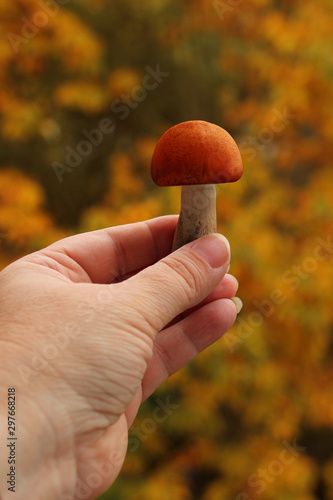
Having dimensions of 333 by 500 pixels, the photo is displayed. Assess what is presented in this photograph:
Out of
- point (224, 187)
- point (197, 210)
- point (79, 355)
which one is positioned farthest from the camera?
point (224, 187)

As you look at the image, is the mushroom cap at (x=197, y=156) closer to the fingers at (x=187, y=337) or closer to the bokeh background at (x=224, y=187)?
the fingers at (x=187, y=337)

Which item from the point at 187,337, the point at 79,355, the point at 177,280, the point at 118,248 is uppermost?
the point at 177,280

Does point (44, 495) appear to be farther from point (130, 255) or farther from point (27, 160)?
point (27, 160)

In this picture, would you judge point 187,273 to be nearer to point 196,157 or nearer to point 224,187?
point 196,157

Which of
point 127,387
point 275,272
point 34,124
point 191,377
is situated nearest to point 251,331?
point 275,272

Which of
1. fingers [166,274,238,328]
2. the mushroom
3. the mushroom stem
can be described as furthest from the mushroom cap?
fingers [166,274,238,328]

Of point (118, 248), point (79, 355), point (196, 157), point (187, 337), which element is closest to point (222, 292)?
point (187, 337)

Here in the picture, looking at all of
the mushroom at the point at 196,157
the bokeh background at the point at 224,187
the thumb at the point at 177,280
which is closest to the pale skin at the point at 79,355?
the thumb at the point at 177,280

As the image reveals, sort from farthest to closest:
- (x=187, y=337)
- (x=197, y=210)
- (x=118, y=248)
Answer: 1. (x=118, y=248)
2. (x=187, y=337)
3. (x=197, y=210)
